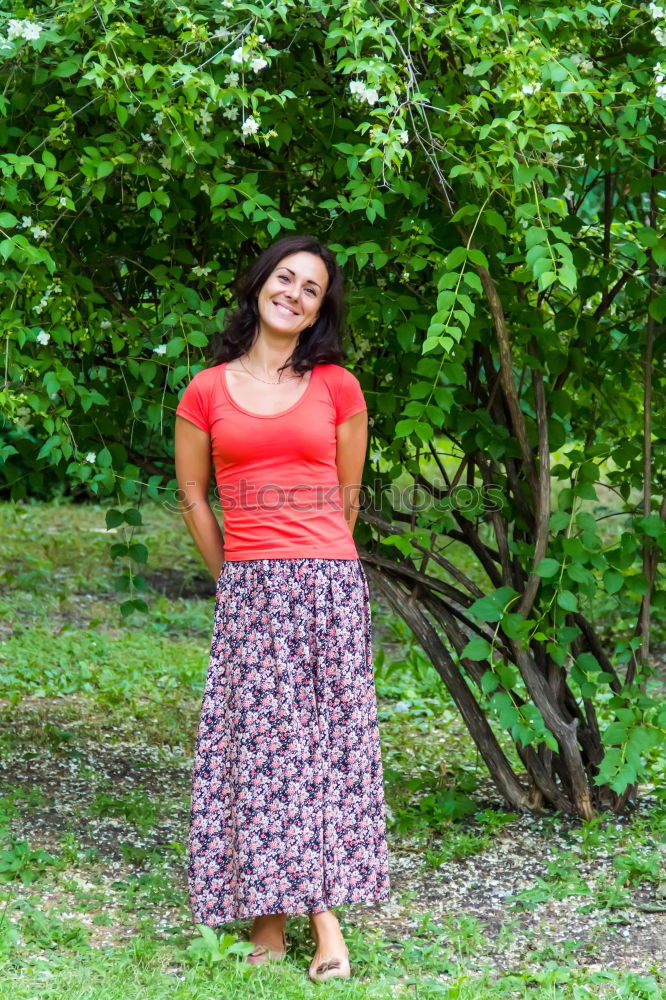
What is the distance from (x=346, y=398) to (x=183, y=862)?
1458mm

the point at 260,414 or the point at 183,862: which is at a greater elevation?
the point at 260,414

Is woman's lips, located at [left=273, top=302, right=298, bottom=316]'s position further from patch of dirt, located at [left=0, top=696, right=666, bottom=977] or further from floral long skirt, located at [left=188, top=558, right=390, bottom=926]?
patch of dirt, located at [left=0, top=696, right=666, bottom=977]

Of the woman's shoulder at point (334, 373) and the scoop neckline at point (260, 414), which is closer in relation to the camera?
the scoop neckline at point (260, 414)

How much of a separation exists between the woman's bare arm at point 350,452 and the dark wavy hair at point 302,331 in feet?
0.51

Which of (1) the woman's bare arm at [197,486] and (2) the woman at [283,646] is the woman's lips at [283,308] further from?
(1) the woman's bare arm at [197,486]

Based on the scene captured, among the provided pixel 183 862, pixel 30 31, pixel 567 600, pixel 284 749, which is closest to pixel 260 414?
pixel 284 749

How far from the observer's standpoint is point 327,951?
271 centimetres

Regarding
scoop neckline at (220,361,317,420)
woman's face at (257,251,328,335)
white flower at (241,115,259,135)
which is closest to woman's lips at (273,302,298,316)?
woman's face at (257,251,328,335)

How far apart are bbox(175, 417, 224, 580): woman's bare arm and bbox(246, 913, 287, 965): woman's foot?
0.82 meters

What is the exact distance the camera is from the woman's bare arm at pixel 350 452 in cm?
286

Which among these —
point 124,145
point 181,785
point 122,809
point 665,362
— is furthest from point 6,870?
point 665,362

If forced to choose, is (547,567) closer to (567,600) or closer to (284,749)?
(567,600)

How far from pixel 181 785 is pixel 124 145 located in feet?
7.22

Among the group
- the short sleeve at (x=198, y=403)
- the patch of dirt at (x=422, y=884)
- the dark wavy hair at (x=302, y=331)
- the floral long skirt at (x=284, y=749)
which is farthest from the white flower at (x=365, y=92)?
the patch of dirt at (x=422, y=884)
